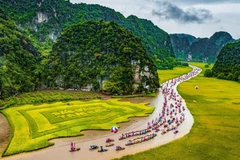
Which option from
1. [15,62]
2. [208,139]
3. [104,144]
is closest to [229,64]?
[15,62]

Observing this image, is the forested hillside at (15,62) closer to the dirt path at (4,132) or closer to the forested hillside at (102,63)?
the forested hillside at (102,63)

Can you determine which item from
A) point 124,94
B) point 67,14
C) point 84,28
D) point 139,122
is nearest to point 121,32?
point 84,28

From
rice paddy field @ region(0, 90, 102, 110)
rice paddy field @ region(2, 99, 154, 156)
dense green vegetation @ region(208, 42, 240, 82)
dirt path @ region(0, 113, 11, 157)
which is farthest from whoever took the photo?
dense green vegetation @ region(208, 42, 240, 82)

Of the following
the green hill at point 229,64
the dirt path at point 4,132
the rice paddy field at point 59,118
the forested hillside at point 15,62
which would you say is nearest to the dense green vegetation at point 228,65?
the green hill at point 229,64

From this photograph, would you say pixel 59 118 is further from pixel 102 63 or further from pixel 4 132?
pixel 102 63

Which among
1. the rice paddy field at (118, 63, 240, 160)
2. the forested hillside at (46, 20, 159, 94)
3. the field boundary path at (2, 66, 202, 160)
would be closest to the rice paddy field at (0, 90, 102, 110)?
the forested hillside at (46, 20, 159, 94)

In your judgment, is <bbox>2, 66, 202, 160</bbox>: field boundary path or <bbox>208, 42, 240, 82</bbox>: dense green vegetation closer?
<bbox>2, 66, 202, 160</bbox>: field boundary path

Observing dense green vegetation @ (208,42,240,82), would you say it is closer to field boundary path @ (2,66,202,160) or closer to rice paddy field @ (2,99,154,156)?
rice paddy field @ (2,99,154,156)
